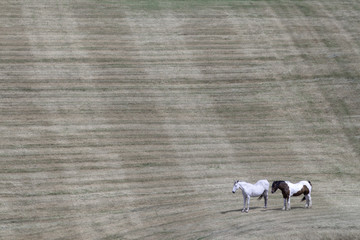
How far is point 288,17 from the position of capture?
5450 cm

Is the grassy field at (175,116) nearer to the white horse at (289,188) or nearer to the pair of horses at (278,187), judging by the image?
the white horse at (289,188)

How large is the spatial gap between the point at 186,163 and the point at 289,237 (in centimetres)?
1132

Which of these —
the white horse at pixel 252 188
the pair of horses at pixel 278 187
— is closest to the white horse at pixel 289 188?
the pair of horses at pixel 278 187

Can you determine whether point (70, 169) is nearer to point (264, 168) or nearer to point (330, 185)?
point (264, 168)

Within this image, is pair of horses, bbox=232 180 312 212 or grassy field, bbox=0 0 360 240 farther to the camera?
grassy field, bbox=0 0 360 240

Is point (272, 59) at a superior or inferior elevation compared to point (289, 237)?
inferior

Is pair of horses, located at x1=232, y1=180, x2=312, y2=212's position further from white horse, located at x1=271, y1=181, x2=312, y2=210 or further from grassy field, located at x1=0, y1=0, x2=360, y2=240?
grassy field, located at x1=0, y1=0, x2=360, y2=240

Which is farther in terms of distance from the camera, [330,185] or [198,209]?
[330,185]

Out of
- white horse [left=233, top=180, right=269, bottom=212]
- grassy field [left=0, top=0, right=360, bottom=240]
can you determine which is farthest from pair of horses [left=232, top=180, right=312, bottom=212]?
grassy field [left=0, top=0, right=360, bottom=240]

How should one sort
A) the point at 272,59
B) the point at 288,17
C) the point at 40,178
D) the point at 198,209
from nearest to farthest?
1. the point at 198,209
2. the point at 40,178
3. the point at 272,59
4. the point at 288,17

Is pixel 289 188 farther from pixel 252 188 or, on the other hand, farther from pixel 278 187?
pixel 252 188

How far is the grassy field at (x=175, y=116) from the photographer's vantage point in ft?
110

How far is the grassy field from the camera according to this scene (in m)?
33.7

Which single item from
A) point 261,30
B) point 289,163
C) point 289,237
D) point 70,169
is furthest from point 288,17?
point 289,237
